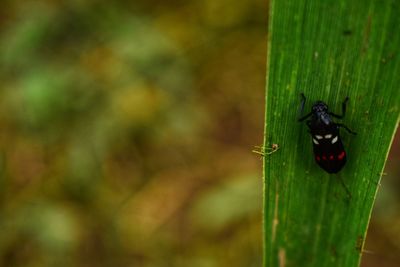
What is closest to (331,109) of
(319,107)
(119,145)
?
(319,107)

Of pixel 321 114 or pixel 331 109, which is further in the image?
pixel 321 114

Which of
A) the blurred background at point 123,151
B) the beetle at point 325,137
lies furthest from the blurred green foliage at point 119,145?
the beetle at point 325,137

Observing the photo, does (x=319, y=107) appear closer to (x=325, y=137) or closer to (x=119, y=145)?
(x=325, y=137)

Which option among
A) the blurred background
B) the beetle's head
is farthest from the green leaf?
the blurred background

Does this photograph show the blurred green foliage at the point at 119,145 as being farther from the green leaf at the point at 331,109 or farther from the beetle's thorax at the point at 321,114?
the beetle's thorax at the point at 321,114

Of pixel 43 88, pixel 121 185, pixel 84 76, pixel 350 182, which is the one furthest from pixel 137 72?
pixel 350 182
